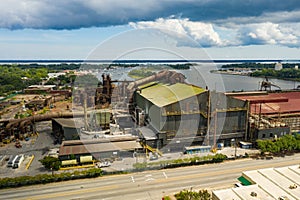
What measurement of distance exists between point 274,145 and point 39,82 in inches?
2251

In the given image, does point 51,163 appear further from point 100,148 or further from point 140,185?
point 140,185

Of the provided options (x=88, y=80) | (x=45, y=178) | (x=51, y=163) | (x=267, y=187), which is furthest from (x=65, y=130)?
(x=88, y=80)

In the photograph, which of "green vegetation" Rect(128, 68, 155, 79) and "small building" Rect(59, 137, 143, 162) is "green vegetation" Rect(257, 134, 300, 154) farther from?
"green vegetation" Rect(128, 68, 155, 79)

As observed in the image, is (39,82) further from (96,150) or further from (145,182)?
(145,182)

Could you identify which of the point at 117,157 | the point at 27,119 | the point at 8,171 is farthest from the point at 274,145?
the point at 27,119

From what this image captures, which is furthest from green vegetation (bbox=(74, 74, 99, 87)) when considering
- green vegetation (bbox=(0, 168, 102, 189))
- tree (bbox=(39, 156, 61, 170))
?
green vegetation (bbox=(0, 168, 102, 189))

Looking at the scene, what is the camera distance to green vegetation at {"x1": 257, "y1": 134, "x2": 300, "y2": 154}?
55.1 ft

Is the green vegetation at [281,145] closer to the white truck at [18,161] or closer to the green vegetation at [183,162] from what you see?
the green vegetation at [183,162]

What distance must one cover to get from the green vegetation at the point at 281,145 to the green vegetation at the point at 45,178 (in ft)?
37.0

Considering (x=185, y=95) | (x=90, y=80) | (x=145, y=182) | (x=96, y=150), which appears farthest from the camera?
(x=90, y=80)

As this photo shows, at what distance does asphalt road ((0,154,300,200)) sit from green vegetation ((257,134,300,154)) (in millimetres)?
1906

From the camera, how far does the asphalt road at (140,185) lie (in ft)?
40.1

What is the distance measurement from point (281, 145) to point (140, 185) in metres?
10.6

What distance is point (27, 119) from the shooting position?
21484 millimetres
